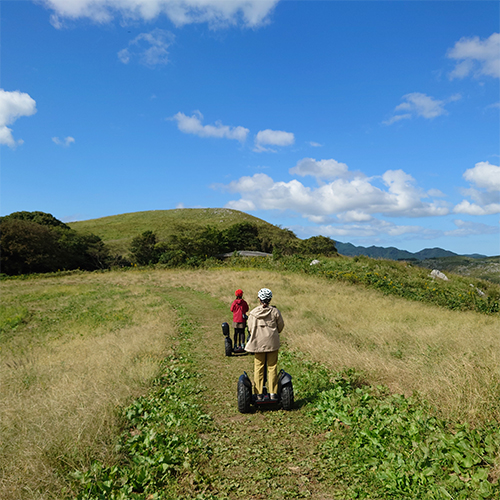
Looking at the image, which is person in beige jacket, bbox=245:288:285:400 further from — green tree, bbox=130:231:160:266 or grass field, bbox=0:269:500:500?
green tree, bbox=130:231:160:266

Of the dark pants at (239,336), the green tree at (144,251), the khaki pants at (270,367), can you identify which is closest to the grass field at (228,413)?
the khaki pants at (270,367)

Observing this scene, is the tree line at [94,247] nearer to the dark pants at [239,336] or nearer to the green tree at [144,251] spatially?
the green tree at [144,251]

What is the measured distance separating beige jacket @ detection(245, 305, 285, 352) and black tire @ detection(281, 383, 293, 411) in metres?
0.77

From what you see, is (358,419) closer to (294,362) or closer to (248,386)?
(248,386)

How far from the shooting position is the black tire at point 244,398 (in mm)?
6324

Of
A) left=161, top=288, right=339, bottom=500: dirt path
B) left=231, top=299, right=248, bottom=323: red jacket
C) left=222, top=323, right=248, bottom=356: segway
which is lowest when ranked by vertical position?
left=161, top=288, right=339, bottom=500: dirt path

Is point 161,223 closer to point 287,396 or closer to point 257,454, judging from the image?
point 287,396

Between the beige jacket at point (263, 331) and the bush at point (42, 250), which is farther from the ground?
the bush at point (42, 250)

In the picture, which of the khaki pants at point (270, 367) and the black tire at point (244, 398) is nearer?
the black tire at point (244, 398)

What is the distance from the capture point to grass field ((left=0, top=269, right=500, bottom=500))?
4.25 metres

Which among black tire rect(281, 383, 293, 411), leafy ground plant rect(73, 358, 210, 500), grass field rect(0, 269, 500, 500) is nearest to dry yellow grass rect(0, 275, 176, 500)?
grass field rect(0, 269, 500, 500)

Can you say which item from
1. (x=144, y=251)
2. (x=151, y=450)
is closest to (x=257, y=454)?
(x=151, y=450)

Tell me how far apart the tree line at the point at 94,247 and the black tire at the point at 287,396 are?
3496 cm

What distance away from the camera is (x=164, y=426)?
581cm
